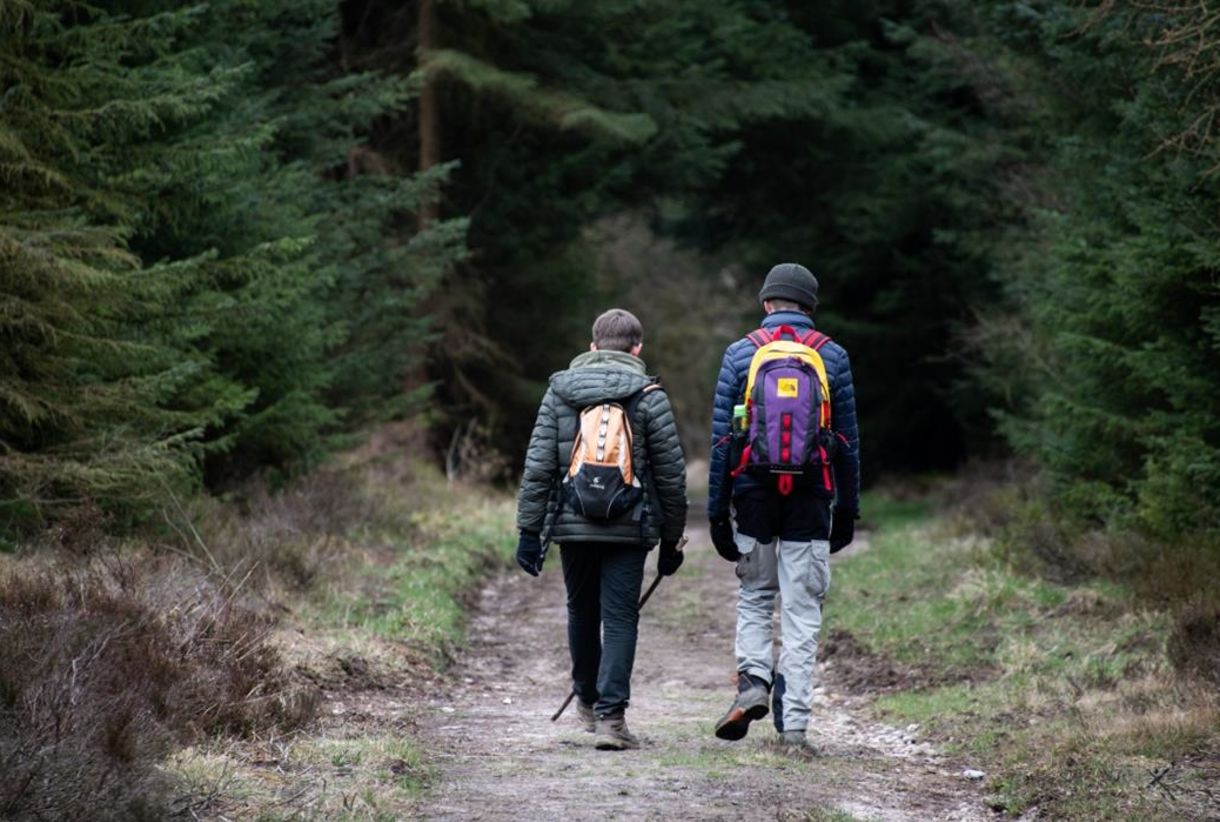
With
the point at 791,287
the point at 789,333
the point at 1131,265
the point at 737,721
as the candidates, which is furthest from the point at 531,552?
the point at 1131,265

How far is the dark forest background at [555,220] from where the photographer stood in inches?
411

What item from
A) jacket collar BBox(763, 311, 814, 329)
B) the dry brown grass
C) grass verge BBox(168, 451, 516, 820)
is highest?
jacket collar BBox(763, 311, 814, 329)

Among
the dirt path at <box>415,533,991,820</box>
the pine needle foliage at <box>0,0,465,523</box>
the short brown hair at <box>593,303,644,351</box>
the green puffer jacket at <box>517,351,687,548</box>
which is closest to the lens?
the dirt path at <box>415,533,991,820</box>

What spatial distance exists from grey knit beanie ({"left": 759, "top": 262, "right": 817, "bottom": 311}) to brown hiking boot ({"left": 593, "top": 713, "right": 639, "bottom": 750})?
235 centimetres

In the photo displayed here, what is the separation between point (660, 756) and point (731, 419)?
1761 millimetres

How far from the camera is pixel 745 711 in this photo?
25.0 ft

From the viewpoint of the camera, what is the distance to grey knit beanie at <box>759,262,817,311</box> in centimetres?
802

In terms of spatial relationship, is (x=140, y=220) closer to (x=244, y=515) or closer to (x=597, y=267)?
(x=244, y=515)

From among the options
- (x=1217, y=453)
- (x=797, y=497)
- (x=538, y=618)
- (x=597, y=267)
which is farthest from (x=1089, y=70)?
(x=597, y=267)

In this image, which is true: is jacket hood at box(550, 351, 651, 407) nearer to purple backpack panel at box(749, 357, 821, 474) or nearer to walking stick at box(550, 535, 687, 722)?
purple backpack panel at box(749, 357, 821, 474)

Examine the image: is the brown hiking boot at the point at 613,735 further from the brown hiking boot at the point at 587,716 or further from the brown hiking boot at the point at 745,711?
the brown hiking boot at the point at 745,711

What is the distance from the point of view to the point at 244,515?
1345 centimetres

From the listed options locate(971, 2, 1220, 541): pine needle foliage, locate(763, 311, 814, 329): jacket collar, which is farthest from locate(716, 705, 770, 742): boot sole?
locate(971, 2, 1220, 541): pine needle foliage

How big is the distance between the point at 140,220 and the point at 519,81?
36.6 ft
